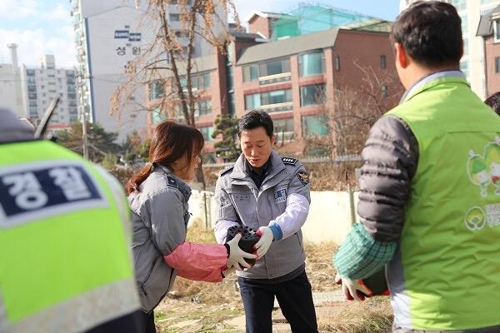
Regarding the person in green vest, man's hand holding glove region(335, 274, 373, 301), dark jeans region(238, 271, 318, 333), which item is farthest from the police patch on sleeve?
the person in green vest

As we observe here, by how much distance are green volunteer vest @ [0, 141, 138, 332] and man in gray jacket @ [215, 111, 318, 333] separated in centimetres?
213

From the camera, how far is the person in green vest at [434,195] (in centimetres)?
185

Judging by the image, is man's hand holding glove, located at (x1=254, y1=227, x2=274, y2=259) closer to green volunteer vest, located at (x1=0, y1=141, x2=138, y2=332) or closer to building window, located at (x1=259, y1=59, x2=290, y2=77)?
green volunteer vest, located at (x1=0, y1=141, x2=138, y2=332)

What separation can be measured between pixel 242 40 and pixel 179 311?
141 ft

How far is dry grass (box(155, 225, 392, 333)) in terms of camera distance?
4945mm

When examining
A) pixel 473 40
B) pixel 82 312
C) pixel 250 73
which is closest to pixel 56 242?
pixel 82 312

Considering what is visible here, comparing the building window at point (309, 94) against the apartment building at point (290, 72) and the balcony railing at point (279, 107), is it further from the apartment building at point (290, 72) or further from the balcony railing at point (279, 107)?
the balcony railing at point (279, 107)

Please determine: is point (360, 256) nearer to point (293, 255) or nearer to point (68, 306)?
point (68, 306)

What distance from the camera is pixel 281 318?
521 cm

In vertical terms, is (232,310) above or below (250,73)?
below

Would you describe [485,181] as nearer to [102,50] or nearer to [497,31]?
[497,31]

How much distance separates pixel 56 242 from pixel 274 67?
44.4 m

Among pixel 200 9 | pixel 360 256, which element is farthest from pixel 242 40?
pixel 360 256

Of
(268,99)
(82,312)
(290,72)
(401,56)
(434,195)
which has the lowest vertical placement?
(82,312)
